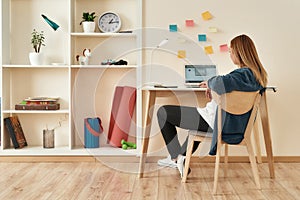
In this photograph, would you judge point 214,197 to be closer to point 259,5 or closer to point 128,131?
point 128,131

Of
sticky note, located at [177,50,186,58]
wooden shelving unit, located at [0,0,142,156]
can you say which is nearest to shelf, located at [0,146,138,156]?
wooden shelving unit, located at [0,0,142,156]

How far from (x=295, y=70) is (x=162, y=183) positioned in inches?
67.5

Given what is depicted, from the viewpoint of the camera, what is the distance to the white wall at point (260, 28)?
4.63 m

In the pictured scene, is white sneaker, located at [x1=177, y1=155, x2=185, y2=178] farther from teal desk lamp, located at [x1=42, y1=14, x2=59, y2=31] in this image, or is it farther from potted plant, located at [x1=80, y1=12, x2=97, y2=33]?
teal desk lamp, located at [x1=42, y1=14, x2=59, y2=31]

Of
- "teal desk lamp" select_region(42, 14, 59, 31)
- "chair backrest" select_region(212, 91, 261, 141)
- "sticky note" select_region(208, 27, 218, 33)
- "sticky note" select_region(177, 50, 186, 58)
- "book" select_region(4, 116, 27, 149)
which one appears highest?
"teal desk lamp" select_region(42, 14, 59, 31)

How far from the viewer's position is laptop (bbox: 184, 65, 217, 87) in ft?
15.0

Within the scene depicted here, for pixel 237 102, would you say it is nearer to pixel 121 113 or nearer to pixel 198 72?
pixel 198 72

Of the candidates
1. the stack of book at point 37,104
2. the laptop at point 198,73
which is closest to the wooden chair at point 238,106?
the laptop at point 198,73

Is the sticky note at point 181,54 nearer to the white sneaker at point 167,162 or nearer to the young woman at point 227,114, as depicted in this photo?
the young woman at point 227,114

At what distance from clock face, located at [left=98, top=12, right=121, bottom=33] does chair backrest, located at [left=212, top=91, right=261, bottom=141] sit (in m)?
1.51

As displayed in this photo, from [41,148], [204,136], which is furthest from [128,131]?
[204,136]

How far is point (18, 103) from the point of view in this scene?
4852mm

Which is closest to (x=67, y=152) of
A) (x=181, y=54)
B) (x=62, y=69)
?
(x=62, y=69)

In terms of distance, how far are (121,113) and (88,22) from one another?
34.8 inches
